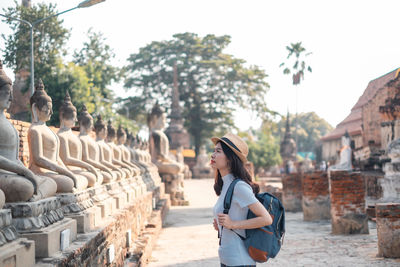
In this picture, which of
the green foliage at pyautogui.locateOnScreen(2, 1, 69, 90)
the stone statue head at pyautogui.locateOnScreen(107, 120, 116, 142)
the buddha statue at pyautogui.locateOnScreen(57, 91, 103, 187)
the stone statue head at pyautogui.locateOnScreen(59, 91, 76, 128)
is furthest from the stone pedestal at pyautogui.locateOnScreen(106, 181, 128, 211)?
the green foliage at pyautogui.locateOnScreen(2, 1, 69, 90)

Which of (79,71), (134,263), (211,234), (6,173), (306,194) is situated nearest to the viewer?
(6,173)

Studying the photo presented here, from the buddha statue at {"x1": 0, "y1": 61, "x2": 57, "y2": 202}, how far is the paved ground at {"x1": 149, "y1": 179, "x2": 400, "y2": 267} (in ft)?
12.7

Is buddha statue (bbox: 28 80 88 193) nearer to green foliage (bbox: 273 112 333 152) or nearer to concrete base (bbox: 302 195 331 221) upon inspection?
concrete base (bbox: 302 195 331 221)

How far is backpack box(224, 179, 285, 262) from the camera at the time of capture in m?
3.16

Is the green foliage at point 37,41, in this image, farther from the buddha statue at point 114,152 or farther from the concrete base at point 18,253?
the concrete base at point 18,253

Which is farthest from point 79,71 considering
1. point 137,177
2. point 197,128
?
point 197,128

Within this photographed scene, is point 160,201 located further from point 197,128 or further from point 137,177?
point 197,128

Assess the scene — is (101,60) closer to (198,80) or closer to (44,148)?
(198,80)

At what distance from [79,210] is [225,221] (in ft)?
6.97

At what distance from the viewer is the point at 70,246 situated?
13.3 feet

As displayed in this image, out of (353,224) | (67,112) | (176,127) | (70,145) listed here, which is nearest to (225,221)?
(67,112)

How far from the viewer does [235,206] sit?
329 cm

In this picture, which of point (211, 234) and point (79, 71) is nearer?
point (211, 234)

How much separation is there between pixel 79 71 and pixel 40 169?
17794mm
